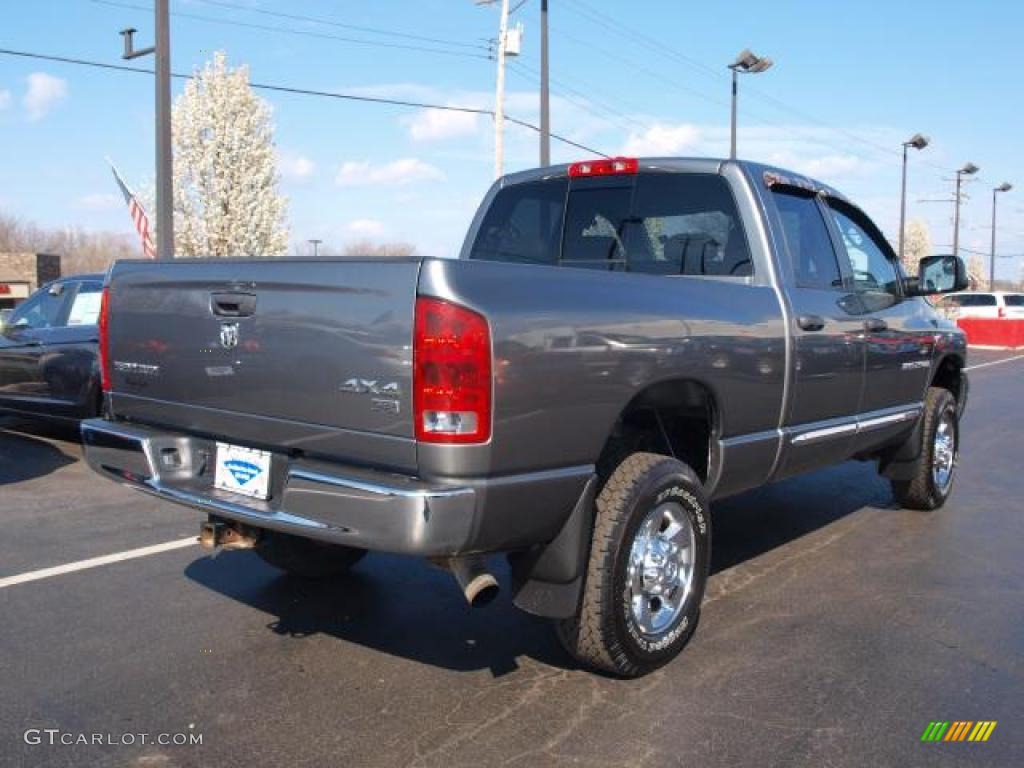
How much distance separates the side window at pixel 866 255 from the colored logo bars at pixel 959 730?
8.53ft

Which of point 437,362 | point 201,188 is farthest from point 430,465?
point 201,188

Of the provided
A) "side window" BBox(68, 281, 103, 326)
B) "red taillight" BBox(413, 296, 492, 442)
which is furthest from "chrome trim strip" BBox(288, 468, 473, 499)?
"side window" BBox(68, 281, 103, 326)

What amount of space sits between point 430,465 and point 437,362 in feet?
1.05

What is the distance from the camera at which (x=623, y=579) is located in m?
3.52

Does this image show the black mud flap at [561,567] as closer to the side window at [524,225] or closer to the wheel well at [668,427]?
the wheel well at [668,427]

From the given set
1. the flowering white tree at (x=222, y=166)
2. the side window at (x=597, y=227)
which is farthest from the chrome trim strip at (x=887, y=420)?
the flowering white tree at (x=222, y=166)

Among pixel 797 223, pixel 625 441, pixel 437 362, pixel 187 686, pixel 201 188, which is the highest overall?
pixel 201 188

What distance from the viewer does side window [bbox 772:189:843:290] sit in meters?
4.77

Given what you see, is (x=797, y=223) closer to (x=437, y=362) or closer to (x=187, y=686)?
(x=437, y=362)

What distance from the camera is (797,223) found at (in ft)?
16.1

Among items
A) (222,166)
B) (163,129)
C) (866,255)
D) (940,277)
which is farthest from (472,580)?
(222,166)

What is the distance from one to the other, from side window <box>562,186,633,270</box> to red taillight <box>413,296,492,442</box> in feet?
6.78

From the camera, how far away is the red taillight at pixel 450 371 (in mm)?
2926

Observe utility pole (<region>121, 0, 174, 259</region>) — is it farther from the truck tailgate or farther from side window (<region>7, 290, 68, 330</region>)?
the truck tailgate
